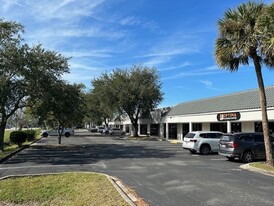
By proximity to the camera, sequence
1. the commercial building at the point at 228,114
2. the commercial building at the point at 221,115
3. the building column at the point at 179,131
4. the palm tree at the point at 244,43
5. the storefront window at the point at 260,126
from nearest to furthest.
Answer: the palm tree at the point at 244,43 → the commercial building at the point at 228,114 → the commercial building at the point at 221,115 → the storefront window at the point at 260,126 → the building column at the point at 179,131

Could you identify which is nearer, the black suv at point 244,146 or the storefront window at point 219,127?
the black suv at point 244,146

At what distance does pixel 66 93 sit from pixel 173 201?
19.1 m

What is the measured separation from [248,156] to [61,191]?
38.5ft

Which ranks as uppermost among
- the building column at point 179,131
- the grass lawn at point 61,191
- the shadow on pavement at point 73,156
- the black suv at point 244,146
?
the building column at point 179,131

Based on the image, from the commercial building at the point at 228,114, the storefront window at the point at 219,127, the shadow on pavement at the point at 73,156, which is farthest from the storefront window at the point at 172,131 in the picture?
the shadow on pavement at the point at 73,156

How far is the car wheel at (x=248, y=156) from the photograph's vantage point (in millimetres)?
19500

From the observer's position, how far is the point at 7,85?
2319 cm

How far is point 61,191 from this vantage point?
1156 centimetres

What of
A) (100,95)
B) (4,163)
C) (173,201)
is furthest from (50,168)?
(100,95)

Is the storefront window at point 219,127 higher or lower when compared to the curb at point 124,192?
higher

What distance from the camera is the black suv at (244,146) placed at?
63.8 feet

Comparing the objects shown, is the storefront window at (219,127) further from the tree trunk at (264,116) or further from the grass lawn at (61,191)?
the grass lawn at (61,191)

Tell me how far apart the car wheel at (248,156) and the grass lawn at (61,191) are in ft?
31.4

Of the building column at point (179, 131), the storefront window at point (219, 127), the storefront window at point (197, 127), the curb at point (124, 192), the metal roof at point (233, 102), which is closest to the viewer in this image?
the curb at point (124, 192)
